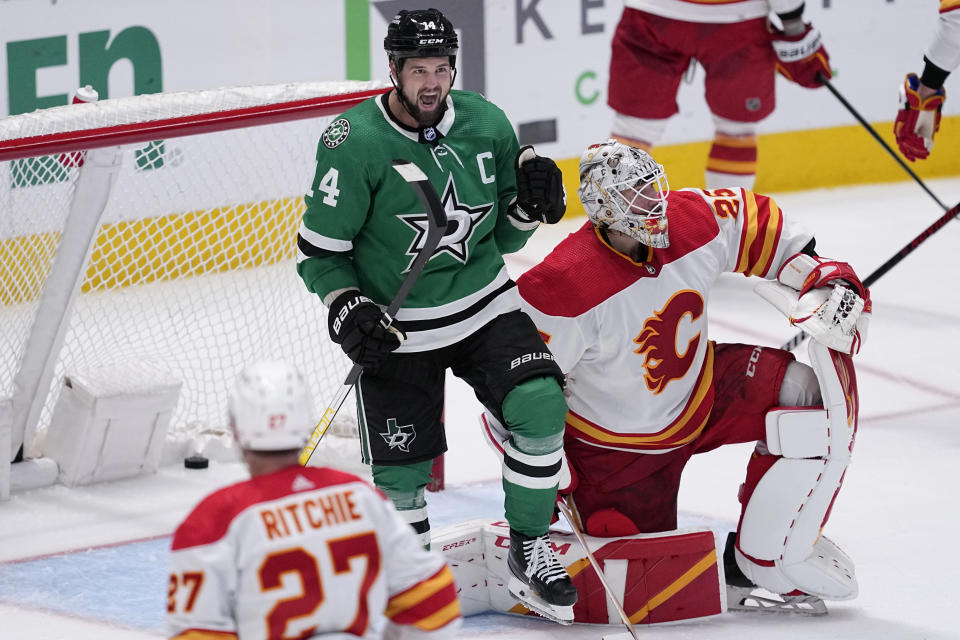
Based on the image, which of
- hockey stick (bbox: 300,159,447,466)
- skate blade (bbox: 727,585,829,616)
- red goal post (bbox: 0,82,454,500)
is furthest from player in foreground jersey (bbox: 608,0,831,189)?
hockey stick (bbox: 300,159,447,466)

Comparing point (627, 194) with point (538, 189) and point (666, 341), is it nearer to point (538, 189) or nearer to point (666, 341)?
point (538, 189)

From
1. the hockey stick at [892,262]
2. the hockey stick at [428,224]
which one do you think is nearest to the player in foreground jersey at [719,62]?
the hockey stick at [892,262]

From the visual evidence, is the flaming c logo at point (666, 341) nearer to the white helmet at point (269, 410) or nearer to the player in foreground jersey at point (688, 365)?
the player in foreground jersey at point (688, 365)

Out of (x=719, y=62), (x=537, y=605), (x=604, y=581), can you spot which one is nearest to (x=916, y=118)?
(x=719, y=62)

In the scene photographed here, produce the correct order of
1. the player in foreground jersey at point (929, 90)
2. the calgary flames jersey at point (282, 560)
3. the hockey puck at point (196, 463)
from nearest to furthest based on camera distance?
the calgary flames jersey at point (282, 560) < the hockey puck at point (196, 463) < the player in foreground jersey at point (929, 90)

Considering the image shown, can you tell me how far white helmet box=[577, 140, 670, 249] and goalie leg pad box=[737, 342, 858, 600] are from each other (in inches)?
15.0

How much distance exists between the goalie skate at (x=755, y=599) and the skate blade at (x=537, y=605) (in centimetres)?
37

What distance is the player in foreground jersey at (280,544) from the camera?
6.22ft

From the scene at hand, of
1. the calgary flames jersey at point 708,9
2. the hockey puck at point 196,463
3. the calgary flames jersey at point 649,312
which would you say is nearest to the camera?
the calgary flames jersey at point 649,312

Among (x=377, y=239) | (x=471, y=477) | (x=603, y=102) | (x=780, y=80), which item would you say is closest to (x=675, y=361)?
Answer: (x=377, y=239)

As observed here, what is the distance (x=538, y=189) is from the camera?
3.03m

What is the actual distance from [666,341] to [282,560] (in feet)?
4.49

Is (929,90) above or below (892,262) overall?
above

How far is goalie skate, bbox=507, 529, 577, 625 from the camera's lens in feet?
9.78
